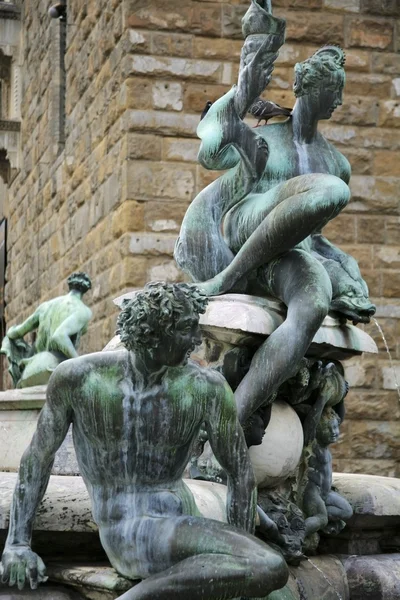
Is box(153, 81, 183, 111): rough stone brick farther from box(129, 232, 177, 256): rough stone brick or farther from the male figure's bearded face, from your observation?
the male figure's bearded face

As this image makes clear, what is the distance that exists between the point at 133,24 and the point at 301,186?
591 cm

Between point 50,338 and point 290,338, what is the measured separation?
4.27 m

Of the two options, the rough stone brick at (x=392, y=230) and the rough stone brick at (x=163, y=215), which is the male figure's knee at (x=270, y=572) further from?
the rough stone brick at (x=392, y=230)

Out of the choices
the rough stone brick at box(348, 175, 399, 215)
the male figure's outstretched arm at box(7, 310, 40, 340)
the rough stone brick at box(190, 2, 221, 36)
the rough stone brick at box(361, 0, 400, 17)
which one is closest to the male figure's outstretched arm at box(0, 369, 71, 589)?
the male figure's outstretched arm at box(7, 310, 40, 340)

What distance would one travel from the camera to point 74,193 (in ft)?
41.6

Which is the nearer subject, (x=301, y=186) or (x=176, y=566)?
(x=176, y=566)

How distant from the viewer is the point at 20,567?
12.0 ft

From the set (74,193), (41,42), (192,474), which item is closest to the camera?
(192,474)

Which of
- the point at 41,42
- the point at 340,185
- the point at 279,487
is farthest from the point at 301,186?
the point at 41,42

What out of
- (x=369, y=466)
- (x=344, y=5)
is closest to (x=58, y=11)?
(x=344, y=5)

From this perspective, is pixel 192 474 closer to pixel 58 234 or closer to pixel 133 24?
pixel 133 24

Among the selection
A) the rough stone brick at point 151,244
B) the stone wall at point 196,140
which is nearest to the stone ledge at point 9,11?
the stone wall at point 196,140

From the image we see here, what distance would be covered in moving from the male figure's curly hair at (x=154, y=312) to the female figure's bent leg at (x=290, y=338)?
0.94m

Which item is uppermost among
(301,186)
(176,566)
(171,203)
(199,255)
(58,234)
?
(301,186)
